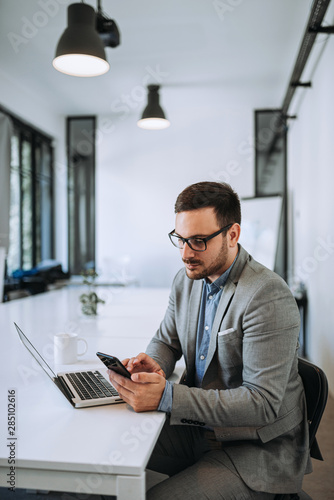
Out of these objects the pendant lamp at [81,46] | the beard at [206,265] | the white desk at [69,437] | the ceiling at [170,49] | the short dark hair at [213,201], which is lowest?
the white desk at [69,437]

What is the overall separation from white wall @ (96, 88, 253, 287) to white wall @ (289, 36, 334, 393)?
66.1 inches

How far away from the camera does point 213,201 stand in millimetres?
1361

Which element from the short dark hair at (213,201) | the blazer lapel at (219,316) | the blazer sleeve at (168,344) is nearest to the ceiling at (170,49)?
the short dark hair at (213,201)

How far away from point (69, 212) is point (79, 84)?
2.32m

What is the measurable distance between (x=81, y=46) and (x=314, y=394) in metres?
2.21

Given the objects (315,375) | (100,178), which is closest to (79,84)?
(100,178)

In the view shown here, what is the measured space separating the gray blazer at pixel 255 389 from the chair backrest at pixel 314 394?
27 mm

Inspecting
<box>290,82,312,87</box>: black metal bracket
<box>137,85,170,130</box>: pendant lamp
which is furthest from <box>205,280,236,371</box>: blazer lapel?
<box>290,82,312,87</box>: black metal bracket

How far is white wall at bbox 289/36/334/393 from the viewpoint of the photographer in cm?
351

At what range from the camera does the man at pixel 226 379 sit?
1169 millimetres

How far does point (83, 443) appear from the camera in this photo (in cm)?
102

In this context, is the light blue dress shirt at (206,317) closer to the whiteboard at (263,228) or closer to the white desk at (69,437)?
the white desk at (69,437)

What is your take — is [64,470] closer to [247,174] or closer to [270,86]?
[270,86]

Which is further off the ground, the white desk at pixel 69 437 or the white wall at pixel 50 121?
the white wall at pixel 50 121
